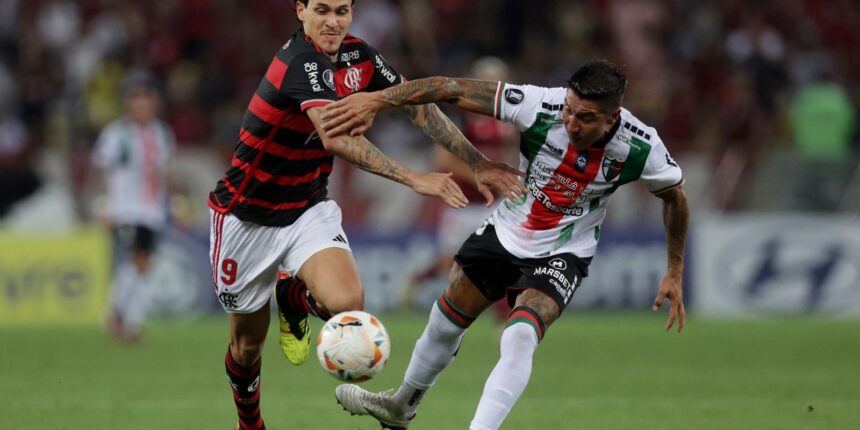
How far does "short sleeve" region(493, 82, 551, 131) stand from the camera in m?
6.79

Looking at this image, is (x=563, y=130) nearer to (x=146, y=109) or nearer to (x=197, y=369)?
(x=197, y=369)

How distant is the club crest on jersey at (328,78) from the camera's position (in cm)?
657

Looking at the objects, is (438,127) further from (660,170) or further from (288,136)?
(660,170)

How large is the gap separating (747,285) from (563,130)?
31.4 ft

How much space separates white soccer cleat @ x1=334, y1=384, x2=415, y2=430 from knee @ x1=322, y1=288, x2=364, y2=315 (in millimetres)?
961

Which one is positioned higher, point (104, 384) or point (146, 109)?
point (146, 109)

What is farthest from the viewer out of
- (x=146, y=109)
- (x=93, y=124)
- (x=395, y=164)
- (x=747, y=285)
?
(x=93, y=124)

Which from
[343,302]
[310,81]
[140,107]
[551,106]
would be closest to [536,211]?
[551,106]

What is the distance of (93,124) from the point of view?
1803 centimetres

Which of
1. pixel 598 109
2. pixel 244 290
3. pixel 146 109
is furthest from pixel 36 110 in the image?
pixel 598 109

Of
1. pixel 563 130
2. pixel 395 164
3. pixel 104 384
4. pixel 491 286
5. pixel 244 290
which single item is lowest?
pixel 104 384

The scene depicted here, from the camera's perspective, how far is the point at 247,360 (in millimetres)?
7297

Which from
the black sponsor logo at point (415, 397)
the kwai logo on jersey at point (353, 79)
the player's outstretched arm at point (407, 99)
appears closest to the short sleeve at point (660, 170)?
the player's outstretched arm at point (407, 99)

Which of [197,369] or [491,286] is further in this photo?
[197,369]
